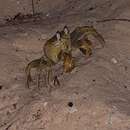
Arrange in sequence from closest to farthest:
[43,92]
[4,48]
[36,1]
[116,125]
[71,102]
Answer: [116,125], [71,102], [43,92], [4,48], [36,1]

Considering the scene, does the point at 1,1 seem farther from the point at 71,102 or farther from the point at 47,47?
the point at 71,102

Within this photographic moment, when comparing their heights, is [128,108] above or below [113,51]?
below

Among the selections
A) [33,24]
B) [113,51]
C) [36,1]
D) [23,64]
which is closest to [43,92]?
[23,64]

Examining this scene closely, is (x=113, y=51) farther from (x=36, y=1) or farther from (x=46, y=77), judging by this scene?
(x=36, y=1)

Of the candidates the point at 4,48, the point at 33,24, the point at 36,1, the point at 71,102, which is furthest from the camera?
the point at 36,1

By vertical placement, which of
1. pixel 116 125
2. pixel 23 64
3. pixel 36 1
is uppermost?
pixel 36 1

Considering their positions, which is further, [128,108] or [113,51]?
[113,51]

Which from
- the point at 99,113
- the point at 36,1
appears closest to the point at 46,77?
the point at 99,113
